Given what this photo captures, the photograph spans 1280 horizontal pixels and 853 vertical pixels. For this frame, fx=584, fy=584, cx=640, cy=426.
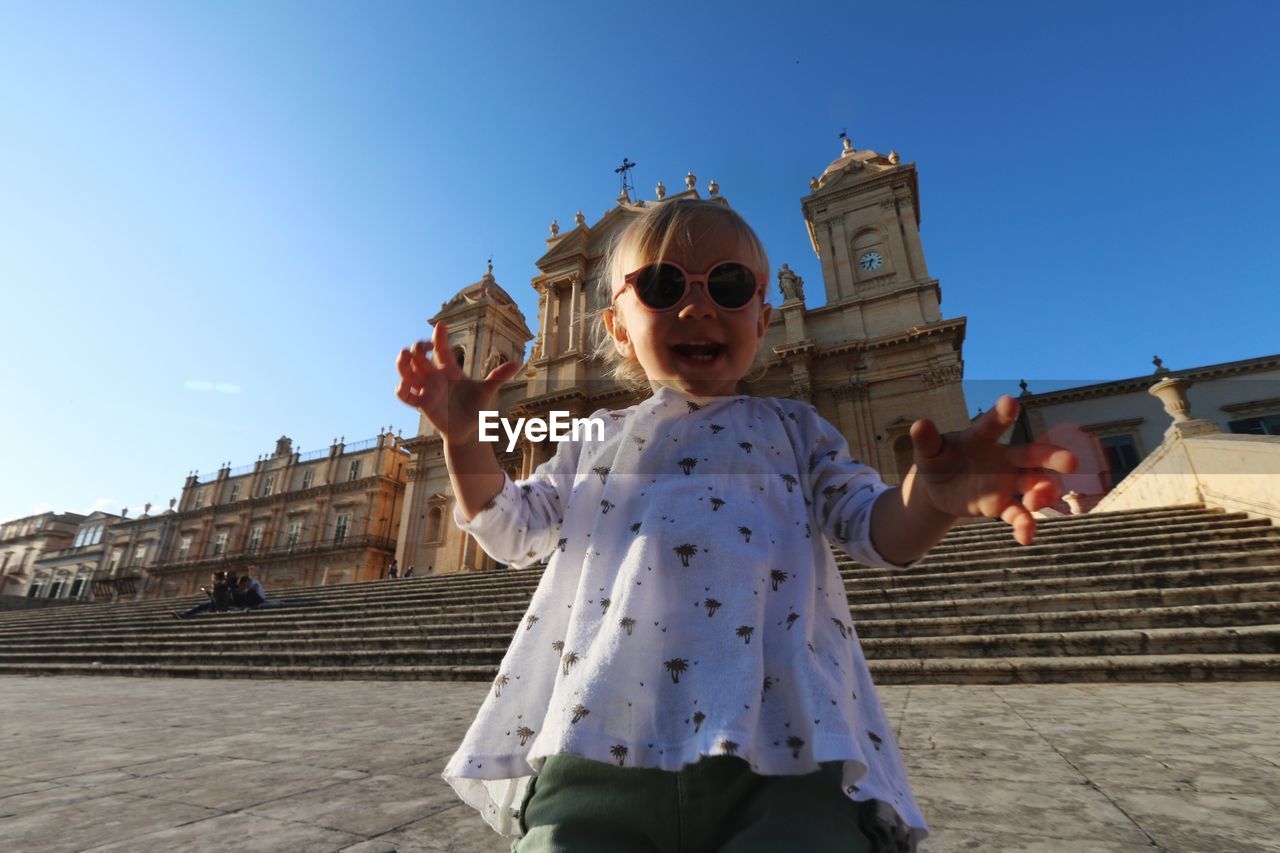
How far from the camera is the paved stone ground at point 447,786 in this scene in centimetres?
174

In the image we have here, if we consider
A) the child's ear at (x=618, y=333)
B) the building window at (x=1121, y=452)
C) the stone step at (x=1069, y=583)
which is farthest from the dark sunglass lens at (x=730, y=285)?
the building window at (x=1121, y=452)

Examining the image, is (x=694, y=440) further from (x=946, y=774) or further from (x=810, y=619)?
(x=946, y=774)

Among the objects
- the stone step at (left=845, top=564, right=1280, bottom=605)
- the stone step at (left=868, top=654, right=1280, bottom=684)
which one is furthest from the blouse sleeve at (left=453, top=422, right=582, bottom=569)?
the stone step at (left=845, top=564, right=1280, bottom=605)

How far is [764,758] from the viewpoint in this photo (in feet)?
3.36

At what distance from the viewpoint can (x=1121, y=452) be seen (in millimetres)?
21969

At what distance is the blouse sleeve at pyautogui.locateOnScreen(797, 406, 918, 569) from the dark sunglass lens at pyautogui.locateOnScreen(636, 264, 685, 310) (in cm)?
48

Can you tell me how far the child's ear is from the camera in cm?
173

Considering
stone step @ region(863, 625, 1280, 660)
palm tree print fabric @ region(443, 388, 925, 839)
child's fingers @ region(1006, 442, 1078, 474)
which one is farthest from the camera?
stone step @ region(863, 625, 1280, 660)

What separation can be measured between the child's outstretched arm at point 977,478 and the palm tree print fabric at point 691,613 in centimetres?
12

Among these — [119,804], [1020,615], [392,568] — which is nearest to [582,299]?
[392,568]

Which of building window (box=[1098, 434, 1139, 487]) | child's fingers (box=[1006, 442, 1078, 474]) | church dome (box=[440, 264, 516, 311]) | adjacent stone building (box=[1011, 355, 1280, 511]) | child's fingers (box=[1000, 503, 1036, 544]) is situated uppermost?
church dome (box=[440, 264, 516, 311])

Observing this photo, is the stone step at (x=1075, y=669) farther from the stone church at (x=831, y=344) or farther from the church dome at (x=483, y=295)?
the church dome at (x=483, y=295)

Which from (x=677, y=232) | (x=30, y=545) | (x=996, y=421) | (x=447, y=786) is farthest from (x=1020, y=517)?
(x=30, y=545)

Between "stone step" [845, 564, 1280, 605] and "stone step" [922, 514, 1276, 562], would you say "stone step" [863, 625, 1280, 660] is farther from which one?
"stone step" [922, 514, 1276, 562]
